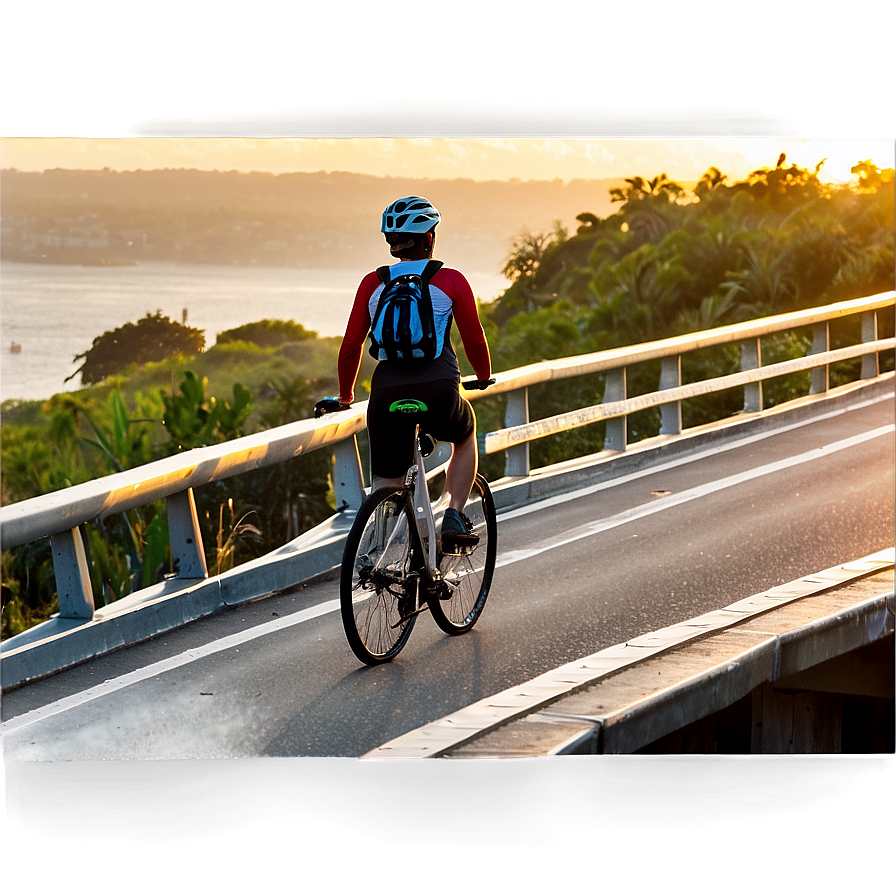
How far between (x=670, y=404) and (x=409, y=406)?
5.93 metres

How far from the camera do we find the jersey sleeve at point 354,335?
531 cm

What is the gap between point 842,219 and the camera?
1811 cm

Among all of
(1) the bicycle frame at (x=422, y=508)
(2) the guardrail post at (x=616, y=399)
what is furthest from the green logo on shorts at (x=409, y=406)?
(2) the guardrail post at (x=616, y=399)

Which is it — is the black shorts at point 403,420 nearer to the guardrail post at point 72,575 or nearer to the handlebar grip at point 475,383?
the handlebar grip at point 475,383

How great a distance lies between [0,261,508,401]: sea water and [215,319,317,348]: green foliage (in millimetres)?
190

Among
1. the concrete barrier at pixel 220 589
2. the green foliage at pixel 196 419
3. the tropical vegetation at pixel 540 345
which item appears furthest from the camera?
the tropical vegetation at pixel 540 345

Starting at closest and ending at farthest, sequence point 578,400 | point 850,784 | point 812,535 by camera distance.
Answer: point 850,784 < point 812,535 < point 578,400

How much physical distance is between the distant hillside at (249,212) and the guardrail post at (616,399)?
4.89 ft

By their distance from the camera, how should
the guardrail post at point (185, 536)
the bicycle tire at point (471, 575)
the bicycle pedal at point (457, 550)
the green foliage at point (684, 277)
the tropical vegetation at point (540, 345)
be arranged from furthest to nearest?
the green foliage at point (684, 277) → the tropical vegetation at point (540, 345) → the guardrail post at point (185, 536) → the bicycle tire at point (471, 575) → the bicycle pedal at point (457, 550)

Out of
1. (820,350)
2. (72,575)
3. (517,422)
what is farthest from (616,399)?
(72,575)

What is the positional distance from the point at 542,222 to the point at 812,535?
12.1 metres

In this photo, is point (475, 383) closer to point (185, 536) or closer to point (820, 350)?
point (185, 536)
